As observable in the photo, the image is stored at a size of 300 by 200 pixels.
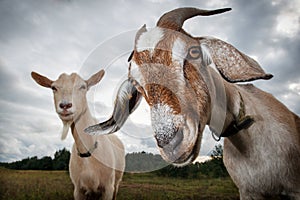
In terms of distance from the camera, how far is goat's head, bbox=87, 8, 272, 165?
1146mm

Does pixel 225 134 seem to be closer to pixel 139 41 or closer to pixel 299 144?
pixel 299 144

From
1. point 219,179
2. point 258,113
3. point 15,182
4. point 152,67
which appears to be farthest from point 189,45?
point 219,179

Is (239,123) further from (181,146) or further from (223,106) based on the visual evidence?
(181,146)

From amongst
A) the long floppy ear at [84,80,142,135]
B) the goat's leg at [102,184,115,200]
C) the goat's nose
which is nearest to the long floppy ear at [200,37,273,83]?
the long floppy ear at [84,80,142,135]

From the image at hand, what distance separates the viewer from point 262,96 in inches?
85.5

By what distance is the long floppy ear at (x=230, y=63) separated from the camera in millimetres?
1234

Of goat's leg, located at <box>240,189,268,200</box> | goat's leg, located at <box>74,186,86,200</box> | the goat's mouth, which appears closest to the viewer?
the goat's mouth

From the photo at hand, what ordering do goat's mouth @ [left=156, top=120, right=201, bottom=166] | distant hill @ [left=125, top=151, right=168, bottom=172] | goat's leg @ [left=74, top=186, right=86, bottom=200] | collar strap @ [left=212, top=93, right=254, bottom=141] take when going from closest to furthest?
goat's mouth @ [left=156, top=120, right=201, bottom=166], distant hill @ [left=125, top=151, right=168, bottom=172], collar strap @ [left=212, top=93, right=254, bottom=141], goat's leg @ [left=74, top=186, right=86, bottom=200]

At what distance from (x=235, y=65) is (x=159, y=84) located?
0.37 metres

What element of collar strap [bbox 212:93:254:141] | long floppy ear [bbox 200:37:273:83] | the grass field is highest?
long floppy ear [bbox 200:37:273:83]

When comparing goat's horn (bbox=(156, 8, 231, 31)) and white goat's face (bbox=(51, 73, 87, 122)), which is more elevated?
goat's horn (bbox=(156, 8, 231, 31))

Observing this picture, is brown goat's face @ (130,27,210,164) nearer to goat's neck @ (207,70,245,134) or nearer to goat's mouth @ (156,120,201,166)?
goat's mouth @ (156,120,201,166)

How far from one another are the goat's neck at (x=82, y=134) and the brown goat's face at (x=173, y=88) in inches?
74.8

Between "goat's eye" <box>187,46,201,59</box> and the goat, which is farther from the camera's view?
the goat
